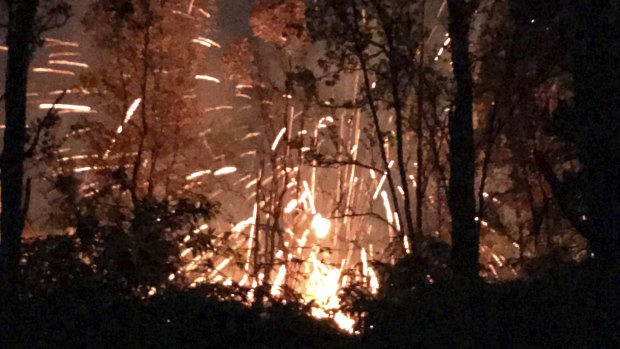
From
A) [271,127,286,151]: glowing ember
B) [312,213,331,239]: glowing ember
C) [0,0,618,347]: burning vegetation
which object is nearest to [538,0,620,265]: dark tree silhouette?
[0,0,618,347]: burning vegetation

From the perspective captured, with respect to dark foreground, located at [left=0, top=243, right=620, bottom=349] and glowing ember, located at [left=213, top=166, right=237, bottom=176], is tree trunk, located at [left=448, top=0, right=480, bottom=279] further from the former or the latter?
glowing ember, located at [left=213, top=166, right=237, bottom=176]

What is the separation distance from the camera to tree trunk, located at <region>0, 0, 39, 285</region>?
1134 cm

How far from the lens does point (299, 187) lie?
2084 cm

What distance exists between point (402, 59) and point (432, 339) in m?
6.42

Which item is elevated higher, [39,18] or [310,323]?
[39,18]

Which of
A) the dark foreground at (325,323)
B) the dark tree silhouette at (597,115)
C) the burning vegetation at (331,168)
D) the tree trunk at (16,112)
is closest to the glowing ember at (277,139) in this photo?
the burning vegetation at (331,168)

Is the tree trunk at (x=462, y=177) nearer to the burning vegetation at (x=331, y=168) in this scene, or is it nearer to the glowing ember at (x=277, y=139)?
the burning vegetation at (x=331, y=168)

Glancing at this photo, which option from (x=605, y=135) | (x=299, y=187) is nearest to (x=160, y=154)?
(x=299, y=187)

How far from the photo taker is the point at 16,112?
1143cm

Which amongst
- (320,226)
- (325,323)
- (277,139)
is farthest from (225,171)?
(325,323)

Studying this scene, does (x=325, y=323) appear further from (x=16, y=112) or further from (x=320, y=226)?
(x=320, y=226)

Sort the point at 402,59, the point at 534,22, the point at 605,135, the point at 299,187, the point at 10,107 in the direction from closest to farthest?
the point at 605,135 < the point at 10,107 < the point at 534,22 < the point at 402,59 < the point at 299,187

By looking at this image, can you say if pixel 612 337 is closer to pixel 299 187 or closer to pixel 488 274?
pixel 488 274

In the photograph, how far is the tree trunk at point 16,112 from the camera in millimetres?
11344
